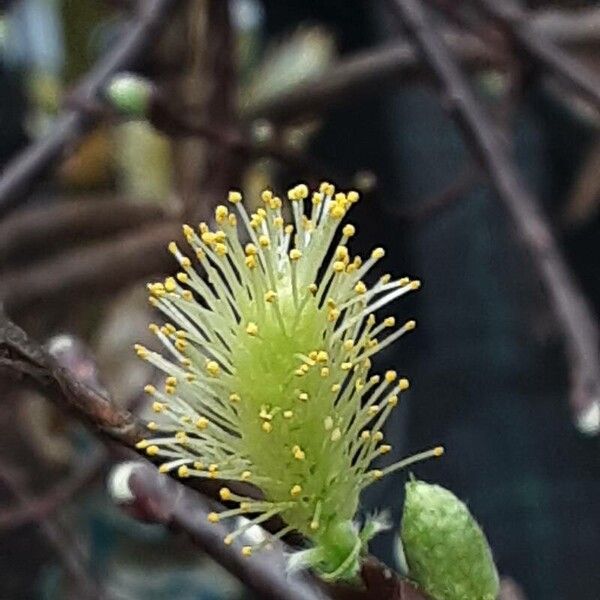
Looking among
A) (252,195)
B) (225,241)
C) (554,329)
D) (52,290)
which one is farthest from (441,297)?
(225,241)

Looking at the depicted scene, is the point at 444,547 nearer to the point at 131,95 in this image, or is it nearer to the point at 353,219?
the point at 131,95

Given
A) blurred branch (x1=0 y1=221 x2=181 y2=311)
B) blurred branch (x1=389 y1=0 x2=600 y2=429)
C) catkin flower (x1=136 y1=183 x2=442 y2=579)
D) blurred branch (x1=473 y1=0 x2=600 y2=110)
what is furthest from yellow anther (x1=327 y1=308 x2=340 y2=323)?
blurred branch (x1=0 y1=221 x2=181 y2=311)

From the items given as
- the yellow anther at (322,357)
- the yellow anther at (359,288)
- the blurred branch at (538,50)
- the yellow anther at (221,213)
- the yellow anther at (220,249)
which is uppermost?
the blurred branch at (538,50)

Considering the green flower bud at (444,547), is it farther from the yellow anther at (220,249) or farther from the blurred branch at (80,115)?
the blurred branch at (80,115)

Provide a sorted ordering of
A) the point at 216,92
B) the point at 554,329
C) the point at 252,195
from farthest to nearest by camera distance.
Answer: the point at 554,329 < the point at 252,195 < the point at 216,92

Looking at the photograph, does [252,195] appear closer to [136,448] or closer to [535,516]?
[535,516]

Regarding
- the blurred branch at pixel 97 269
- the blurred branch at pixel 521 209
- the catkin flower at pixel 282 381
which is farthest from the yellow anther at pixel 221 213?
the blurred branch at pixel 97 269

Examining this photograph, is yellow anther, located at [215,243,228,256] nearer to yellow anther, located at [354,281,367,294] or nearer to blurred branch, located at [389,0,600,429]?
yellow anther, located at [354,281,367,294]
